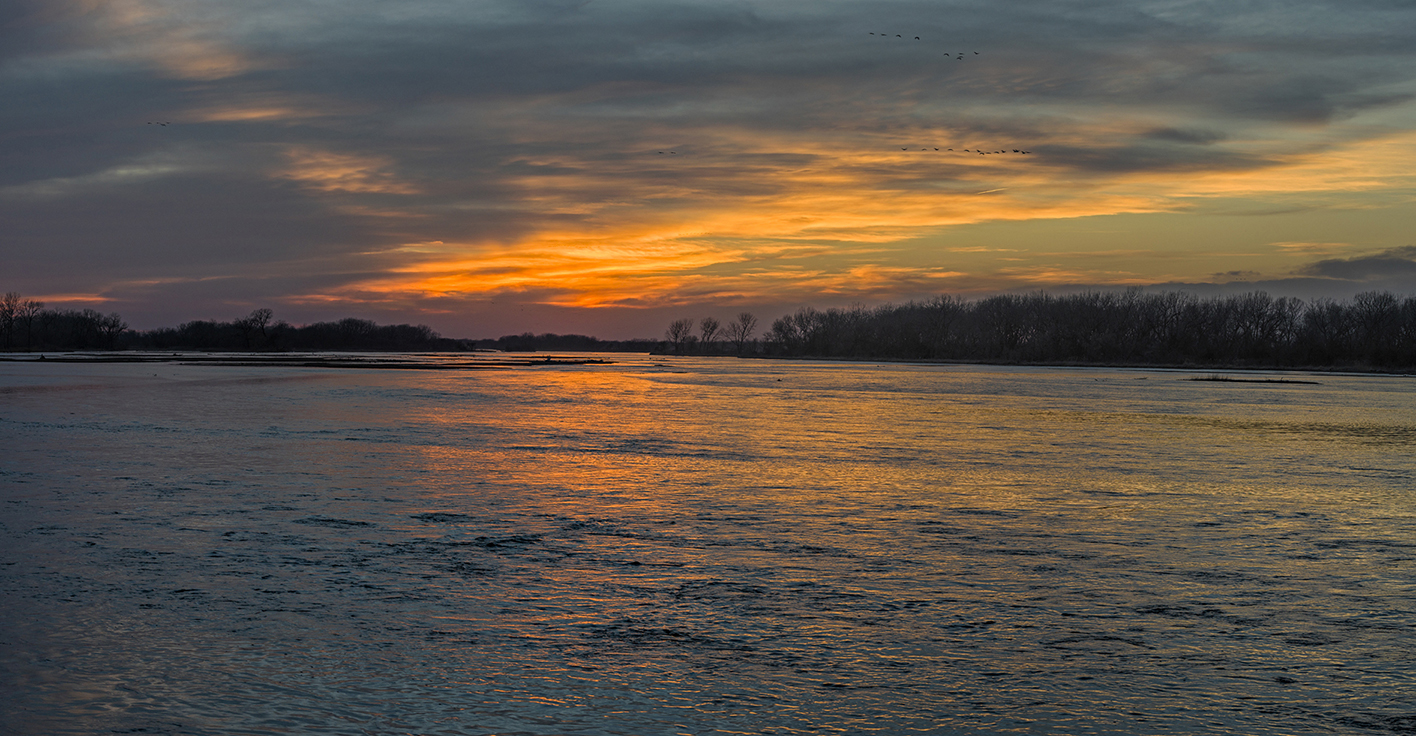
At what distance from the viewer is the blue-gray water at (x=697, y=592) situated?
4.95 m

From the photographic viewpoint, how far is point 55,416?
2356 centimetres

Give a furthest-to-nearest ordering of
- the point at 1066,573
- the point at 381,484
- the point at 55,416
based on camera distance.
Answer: the point at 55,416, the point at 381,484, the point at 1066,573

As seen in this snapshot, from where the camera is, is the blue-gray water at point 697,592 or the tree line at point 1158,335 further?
the tree line at point 1158,335

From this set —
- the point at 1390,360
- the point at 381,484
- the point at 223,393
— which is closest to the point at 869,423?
the point at 381,484

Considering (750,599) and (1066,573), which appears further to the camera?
(1066,573)

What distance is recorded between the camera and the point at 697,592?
23.9 ft

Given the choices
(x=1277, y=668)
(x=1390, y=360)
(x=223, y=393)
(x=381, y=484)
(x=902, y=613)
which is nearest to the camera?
(x=1277, y=668)

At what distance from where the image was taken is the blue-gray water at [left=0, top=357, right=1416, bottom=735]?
495 cm

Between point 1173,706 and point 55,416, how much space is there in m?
25.5

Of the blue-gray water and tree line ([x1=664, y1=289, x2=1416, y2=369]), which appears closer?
the blue-gray water

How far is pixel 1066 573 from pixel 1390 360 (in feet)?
389

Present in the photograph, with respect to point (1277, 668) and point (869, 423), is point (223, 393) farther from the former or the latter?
point (1277, 668)

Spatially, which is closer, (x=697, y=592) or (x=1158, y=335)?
(x=697, y=592)

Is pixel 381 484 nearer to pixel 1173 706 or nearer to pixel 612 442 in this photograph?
pixel 612 442
